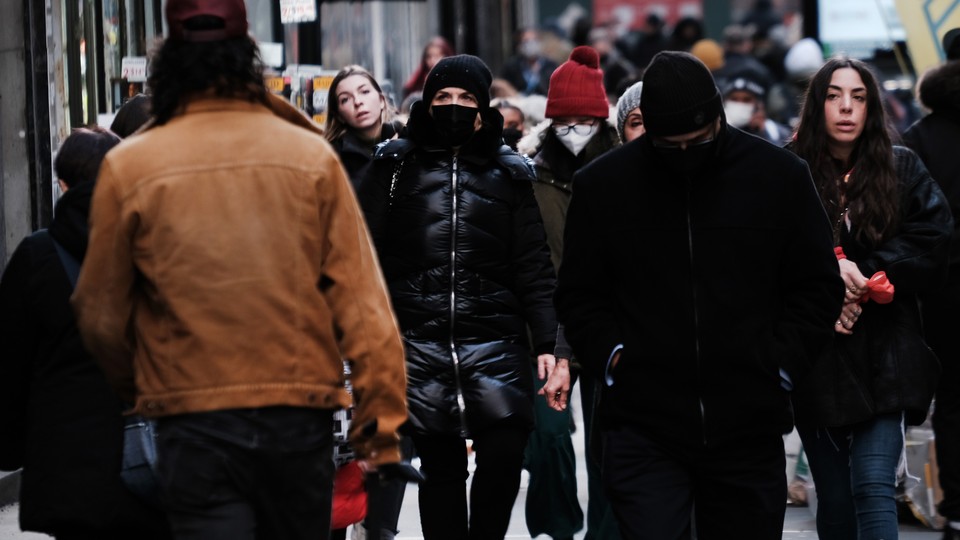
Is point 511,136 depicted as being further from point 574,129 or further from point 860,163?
point 860,163

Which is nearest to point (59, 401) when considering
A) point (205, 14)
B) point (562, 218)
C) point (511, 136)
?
point (205, 14)

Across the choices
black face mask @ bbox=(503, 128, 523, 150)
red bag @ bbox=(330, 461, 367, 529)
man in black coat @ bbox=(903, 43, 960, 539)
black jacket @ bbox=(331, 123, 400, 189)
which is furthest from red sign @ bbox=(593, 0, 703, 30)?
red bag @ bbox=(330, 461, 367, 529)

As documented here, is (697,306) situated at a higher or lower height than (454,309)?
higher

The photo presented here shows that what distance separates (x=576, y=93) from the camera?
24.1 feet

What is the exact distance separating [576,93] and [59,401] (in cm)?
308

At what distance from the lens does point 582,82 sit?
7.39 m

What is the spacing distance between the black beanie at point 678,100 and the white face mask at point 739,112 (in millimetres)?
8414

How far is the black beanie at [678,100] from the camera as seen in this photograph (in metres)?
4.74

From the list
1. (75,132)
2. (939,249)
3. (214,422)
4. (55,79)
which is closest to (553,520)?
(939,249)

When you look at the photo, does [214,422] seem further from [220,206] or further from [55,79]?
[55,79]

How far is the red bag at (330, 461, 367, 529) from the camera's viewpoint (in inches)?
240

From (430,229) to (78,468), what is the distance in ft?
5.80

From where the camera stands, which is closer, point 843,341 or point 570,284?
point 570,284

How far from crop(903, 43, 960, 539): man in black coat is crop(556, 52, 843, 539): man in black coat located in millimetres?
2344
